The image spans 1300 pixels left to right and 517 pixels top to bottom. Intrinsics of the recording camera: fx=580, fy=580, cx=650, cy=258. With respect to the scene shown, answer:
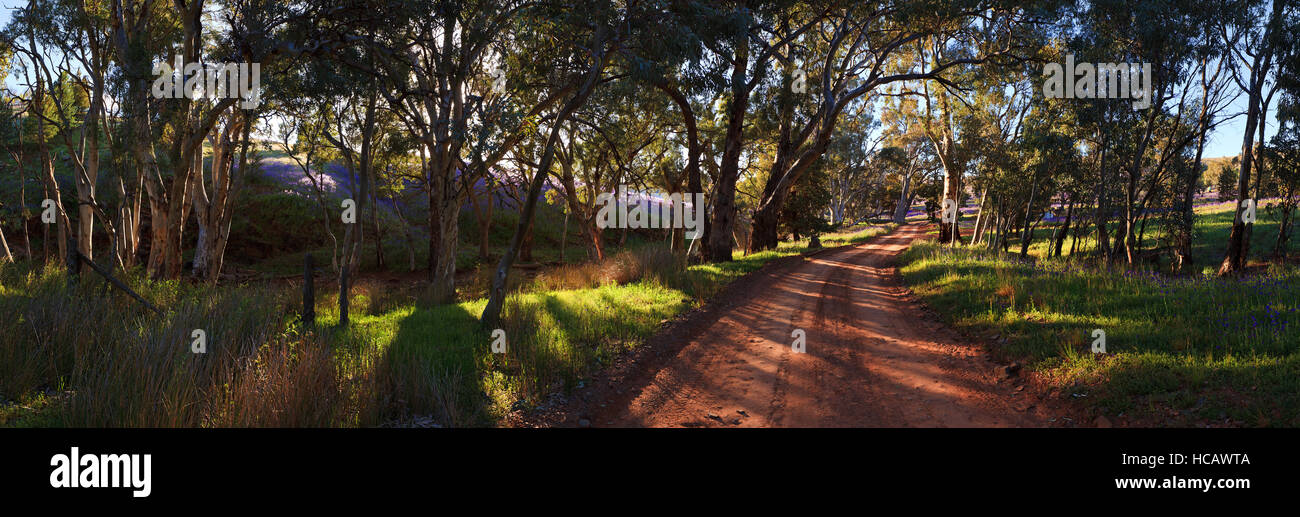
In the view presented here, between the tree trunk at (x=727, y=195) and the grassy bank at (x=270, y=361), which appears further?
the tree trunk at (x=727, y=195)

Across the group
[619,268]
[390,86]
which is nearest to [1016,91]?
[619,268]

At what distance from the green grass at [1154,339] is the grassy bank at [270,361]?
4.90 m

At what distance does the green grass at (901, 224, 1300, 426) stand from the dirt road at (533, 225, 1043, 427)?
60 cm

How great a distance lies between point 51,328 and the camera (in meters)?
5.73

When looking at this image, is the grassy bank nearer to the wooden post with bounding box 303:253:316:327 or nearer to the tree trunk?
the wooden post with bounding box 303:253:316:327

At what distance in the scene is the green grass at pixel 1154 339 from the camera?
465 centimetres

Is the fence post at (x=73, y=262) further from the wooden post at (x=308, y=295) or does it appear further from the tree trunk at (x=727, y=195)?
the tree trunk at (x=727, y=195)

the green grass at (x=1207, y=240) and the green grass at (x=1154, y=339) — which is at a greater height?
the green grass at (x=1207, y=240)

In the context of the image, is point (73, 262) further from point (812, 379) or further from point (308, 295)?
point (812, 379)

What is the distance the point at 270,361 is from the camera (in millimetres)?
4824

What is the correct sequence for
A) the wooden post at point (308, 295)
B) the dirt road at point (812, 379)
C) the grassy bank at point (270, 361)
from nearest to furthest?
the grassy bank at point (270, 361)
the dirt road at point (812, 379)
the wooden post at point (308, 295)

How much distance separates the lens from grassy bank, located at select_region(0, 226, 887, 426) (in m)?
4.12

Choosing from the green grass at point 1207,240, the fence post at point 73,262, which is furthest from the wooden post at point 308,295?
the green grass at point 1207,240
